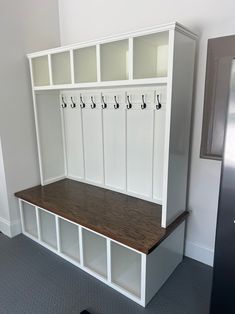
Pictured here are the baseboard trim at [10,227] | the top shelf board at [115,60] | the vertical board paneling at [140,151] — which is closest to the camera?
the top shelf board at [115,60]

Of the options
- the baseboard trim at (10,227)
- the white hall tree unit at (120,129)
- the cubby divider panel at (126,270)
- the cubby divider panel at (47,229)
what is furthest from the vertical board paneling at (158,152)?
the baseboard trim at (10,227)

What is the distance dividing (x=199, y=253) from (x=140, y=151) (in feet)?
3.56

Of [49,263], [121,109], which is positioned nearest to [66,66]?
[121,109]

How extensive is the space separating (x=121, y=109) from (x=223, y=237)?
56.4 inches

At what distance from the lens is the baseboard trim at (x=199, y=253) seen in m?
2.17

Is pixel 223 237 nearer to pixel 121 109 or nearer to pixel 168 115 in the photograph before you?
pixel 168 115

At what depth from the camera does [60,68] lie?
2469mm

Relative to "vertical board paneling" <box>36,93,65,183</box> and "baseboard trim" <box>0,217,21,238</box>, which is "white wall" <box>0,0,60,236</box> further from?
"vertical board paneling" <box>36,93,65,183</box>

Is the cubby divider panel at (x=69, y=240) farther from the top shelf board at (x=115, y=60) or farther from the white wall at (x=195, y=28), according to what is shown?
the top shelf board at (x=115, y=60)

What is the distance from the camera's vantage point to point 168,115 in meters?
1.66

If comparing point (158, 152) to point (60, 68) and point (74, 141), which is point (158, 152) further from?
point (60, 68)

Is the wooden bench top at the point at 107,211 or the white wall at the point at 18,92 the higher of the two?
the white wall at the point at 18,92

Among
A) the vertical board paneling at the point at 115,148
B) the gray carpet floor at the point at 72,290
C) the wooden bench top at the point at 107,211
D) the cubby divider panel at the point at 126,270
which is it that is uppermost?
the vertical board paneling at the point at 115,148

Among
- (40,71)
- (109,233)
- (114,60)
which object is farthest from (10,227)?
(114,60)
